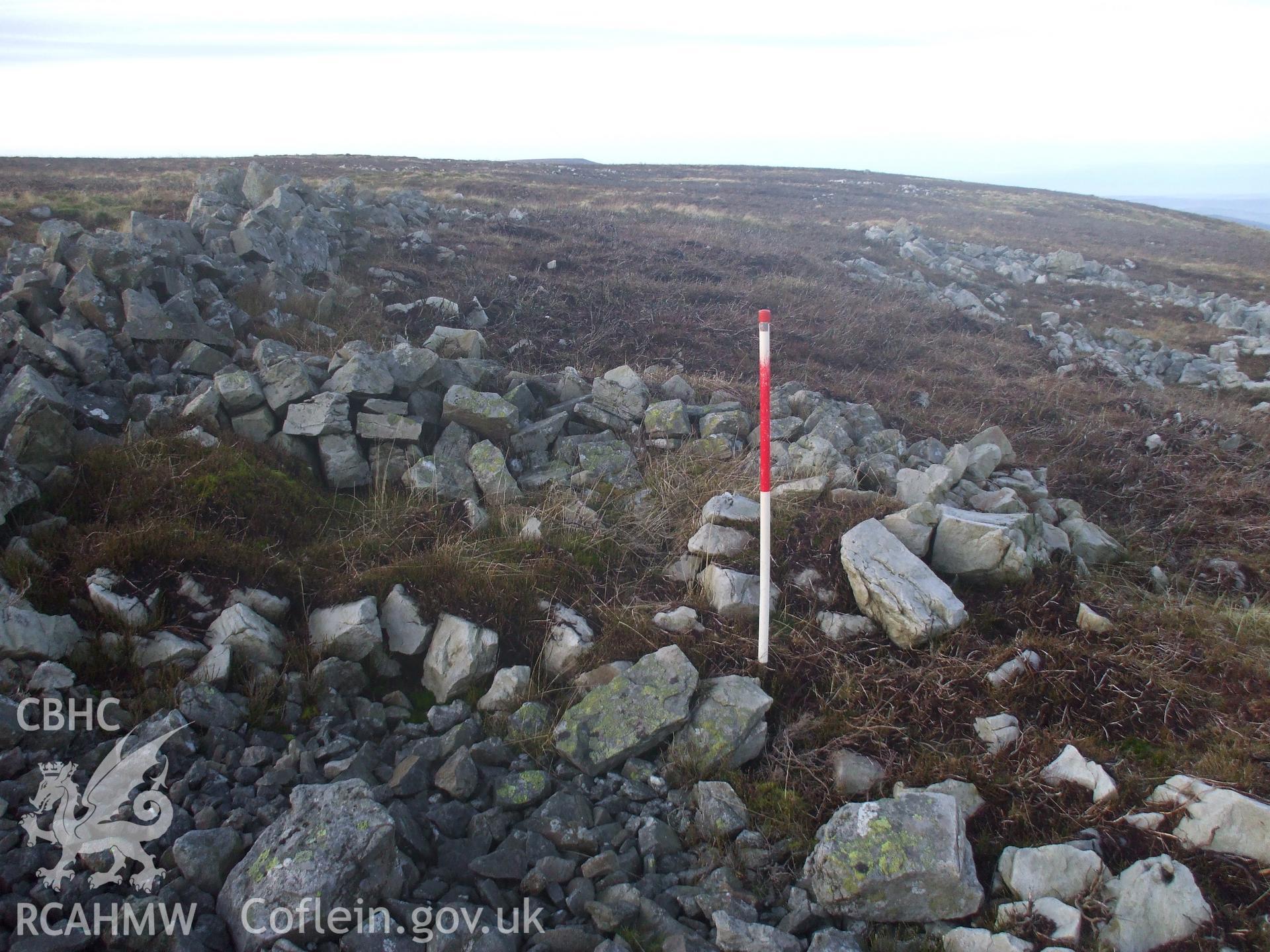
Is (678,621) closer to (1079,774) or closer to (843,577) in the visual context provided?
(843,577)

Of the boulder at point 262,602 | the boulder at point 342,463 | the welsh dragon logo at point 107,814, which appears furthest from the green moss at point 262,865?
the boulder at point 342,463

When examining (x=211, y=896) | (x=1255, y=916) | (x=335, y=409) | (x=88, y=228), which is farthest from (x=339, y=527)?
(x=88, y=228)

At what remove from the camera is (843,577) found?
15.7ft

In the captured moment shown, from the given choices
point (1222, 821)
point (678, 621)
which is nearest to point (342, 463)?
point (678, 621)

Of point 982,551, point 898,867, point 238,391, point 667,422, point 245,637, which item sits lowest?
point 898,867

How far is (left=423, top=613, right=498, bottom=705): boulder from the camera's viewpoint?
4219mm

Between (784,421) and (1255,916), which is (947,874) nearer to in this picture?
(1255,916)

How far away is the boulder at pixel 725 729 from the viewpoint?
12.4 ft

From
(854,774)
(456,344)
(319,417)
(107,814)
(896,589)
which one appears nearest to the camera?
(107,814)

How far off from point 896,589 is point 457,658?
A: 8.74 feet

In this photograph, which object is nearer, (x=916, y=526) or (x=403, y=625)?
(x=403, y=625)

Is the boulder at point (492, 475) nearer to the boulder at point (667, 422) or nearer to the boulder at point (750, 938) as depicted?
the boulder at point (667, 422)

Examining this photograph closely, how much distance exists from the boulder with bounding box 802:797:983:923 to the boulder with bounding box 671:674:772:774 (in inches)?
27.3

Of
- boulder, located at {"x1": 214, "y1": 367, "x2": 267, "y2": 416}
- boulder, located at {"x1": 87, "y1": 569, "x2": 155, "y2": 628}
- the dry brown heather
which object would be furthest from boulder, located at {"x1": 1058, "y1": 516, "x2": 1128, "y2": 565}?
boulder, located at {"x1": 214, "y1": 367, "x2": 267, "y2": 416}
